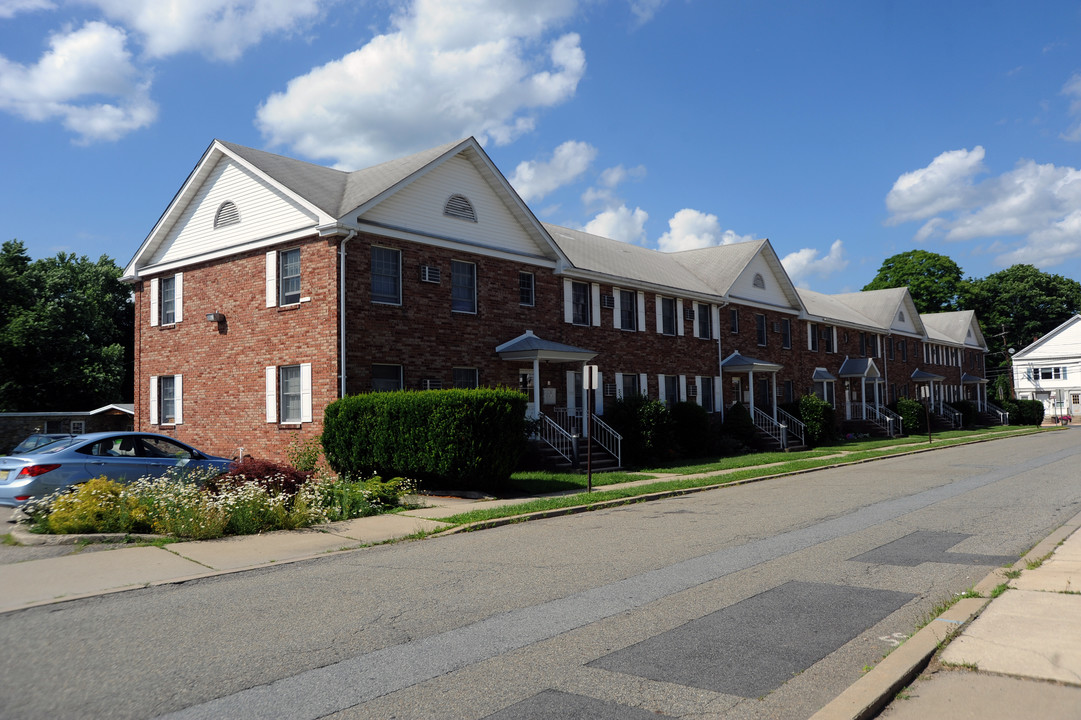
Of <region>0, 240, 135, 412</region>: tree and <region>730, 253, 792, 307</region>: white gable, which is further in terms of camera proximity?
<region>0, 240, 135, 412</region>: tree

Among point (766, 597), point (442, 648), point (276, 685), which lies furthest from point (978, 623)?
point (276, 685)

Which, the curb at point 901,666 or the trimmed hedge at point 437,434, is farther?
the trimmed hedge at point 437,434

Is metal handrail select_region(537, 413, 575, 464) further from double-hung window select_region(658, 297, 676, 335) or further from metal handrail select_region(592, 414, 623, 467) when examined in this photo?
double-hung window select_region(658, 297, 676, 335)

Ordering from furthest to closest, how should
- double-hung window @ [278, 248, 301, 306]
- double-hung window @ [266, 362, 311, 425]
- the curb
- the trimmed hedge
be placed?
double-hung window @ [278, 248, 301, 306] → double-hung window @ [266, 362, 311, 425] → the trimmed hedge → the curb

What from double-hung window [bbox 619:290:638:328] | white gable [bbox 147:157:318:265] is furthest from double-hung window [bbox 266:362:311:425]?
double-hung window [bbox 619:290:638:328]

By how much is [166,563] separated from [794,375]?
107 feet

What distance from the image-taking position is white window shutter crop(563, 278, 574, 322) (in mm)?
24797

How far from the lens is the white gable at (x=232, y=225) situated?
20031 millimetres

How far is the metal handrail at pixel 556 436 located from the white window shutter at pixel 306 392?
19.1ft

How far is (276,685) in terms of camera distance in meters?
5.08

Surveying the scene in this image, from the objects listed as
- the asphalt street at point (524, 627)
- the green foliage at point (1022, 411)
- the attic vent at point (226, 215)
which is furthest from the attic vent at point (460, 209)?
the green foliage at point (1022, 411)

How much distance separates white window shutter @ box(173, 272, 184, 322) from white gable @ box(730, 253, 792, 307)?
20722 millimetres

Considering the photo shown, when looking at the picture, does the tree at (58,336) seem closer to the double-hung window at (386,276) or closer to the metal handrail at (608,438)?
the double-hung window at (386,276)

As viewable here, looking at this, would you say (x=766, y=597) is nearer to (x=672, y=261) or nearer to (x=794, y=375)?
(x=672, y=261)
